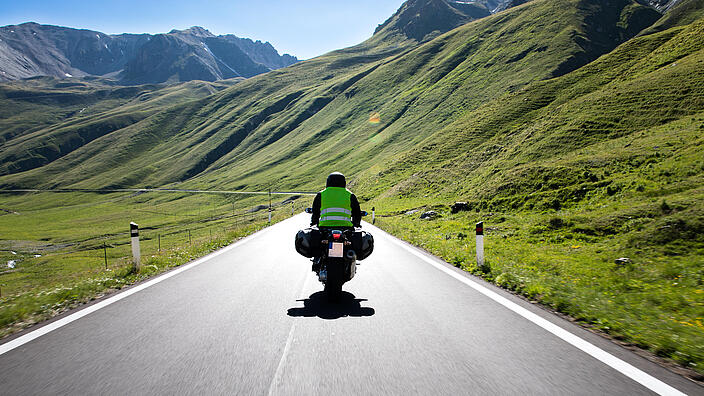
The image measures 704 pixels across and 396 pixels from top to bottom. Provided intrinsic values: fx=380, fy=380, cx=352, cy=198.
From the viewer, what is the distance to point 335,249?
6.50 meters

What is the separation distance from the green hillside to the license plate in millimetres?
3450

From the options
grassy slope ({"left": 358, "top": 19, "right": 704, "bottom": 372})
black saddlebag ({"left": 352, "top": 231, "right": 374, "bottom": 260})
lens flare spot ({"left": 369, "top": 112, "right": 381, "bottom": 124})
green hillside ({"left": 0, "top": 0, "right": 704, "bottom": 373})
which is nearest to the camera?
grassy slope ({"left": 358, "top": 19, "right": 704, "bottom": 372})

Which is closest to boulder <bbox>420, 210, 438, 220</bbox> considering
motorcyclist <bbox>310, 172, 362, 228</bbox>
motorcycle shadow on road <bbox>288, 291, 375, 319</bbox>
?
motorcyclist <bbox>310, 172, 362, 228</bbox>

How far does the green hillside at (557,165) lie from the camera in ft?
25.6

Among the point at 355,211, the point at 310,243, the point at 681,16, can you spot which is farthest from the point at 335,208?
the point at 681,16

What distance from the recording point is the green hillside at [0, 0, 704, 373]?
7793 mm

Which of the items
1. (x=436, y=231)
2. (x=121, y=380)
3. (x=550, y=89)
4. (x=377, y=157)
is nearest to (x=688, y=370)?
(x=121, y=380)

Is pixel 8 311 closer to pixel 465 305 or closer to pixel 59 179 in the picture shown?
pixel 465 305

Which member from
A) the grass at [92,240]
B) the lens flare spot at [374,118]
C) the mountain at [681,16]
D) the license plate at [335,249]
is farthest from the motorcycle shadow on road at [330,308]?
the mountain at [681,16]

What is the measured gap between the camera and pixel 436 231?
63.7 ft

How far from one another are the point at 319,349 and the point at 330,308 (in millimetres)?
1818

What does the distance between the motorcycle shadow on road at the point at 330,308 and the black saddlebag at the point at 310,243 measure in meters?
0.81

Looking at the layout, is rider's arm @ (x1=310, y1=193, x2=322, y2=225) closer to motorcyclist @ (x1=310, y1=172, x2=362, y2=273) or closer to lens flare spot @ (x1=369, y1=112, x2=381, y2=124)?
motorcyclist @ (x1=310, y1=172, x2=362, y2=273)

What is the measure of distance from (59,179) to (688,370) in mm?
233675
